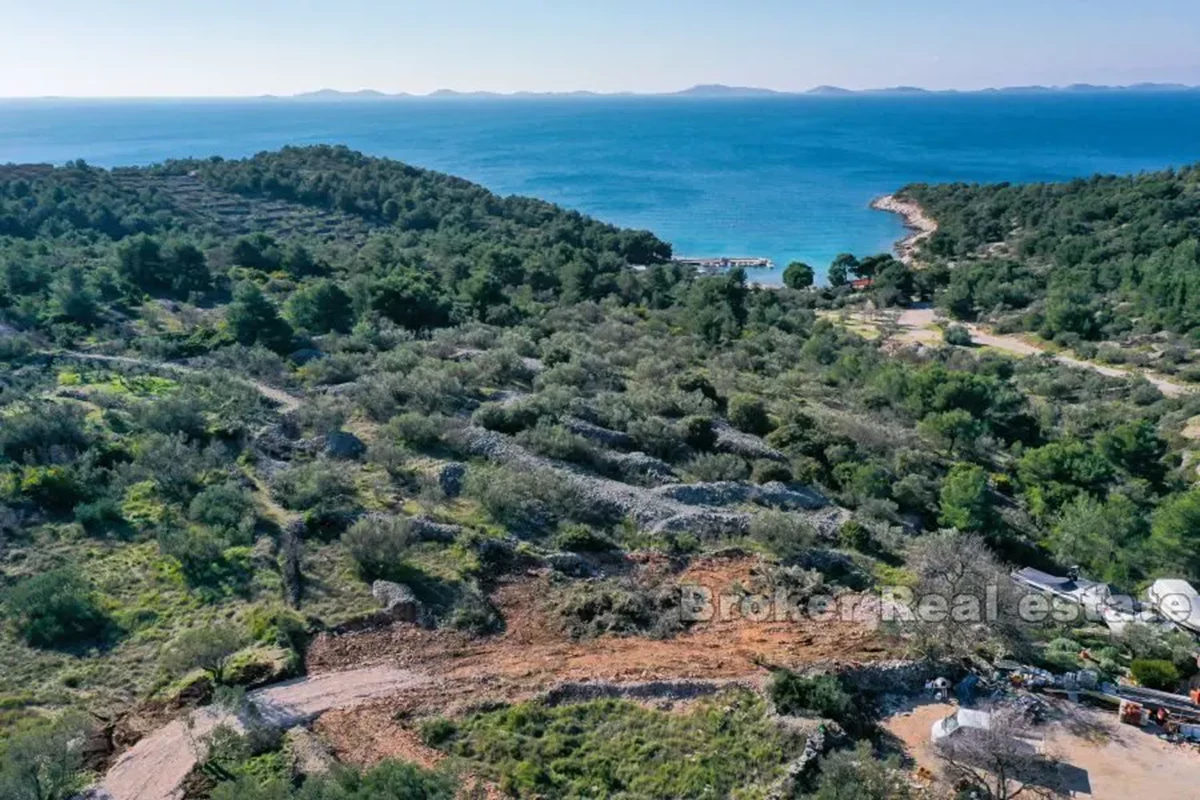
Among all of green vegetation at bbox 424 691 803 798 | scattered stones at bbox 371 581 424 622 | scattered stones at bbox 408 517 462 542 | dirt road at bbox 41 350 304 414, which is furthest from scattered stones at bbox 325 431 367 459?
green vegetation at bbox 424 691 803 798

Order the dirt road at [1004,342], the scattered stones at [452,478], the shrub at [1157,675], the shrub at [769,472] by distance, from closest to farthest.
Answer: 1. the shrub at [1157,675]
2. the scattered stones at [452,478]
3. the shrub at [769,472]
4. the dirt road at [1004,342]

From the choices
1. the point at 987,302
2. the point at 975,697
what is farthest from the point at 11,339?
the point at 987,302

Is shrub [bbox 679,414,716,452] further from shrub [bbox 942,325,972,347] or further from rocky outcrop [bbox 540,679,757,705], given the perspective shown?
shrub [bbox 942,325,972,347]

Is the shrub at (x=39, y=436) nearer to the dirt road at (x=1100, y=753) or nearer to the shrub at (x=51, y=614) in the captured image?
the shrub at (x=51, y=614)

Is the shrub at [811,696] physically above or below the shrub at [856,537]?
above

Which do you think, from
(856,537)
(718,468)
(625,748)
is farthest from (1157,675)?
(718,468)

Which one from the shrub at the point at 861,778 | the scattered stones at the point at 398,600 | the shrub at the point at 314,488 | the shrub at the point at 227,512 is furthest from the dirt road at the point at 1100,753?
the shrub at the point at 227,512

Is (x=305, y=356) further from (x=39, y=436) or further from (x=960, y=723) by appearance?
(x=960, y=723)

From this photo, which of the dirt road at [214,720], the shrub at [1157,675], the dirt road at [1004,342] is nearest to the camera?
the dirt road at [214,720]
